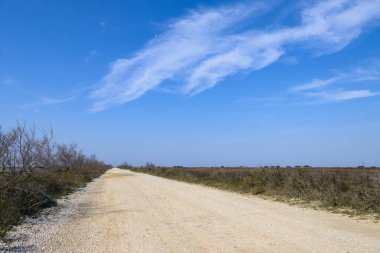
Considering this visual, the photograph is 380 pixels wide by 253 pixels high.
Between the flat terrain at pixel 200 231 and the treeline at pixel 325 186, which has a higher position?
the treeline at pixel 325 186

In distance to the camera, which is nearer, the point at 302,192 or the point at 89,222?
the point at 89,222

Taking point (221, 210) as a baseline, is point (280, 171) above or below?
above

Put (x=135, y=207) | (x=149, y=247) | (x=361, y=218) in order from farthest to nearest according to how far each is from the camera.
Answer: (x=135, y=207), (x=361, y=218), (x=149, y=247)

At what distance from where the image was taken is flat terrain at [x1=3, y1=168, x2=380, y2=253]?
8898 mm

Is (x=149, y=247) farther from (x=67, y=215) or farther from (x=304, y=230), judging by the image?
(x=67, y=215)

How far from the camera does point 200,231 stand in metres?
10.8

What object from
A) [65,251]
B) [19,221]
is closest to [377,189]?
[65,251]

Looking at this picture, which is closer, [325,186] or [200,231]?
[200,231]

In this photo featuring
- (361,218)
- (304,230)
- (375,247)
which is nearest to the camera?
(375,247)

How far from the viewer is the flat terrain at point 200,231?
8898 millimetres

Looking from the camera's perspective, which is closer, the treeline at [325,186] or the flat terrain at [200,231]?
the flat terrain at [200,231]

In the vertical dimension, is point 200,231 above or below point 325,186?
below

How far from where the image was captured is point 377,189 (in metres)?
14.1

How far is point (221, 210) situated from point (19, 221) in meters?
6.96
